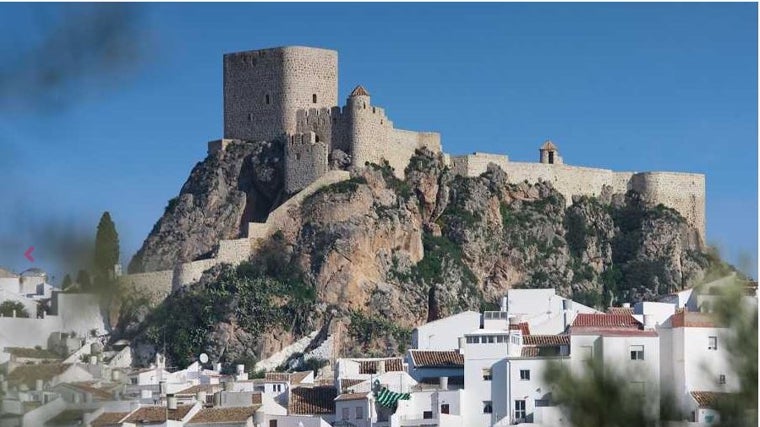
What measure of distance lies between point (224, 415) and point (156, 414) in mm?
2017

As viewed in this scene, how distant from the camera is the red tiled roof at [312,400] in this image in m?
48.0

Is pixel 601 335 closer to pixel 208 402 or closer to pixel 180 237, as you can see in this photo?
pixel 208 402

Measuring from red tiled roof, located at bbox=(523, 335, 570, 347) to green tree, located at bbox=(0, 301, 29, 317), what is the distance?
1349cm

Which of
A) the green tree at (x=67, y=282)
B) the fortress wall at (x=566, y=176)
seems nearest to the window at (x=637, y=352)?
the green tree at (x=67, y=282)

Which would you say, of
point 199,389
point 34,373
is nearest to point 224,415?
point 199,389

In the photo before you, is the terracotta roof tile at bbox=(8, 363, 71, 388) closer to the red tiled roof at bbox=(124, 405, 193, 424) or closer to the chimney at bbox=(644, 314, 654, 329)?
the red tiled roof at bbox=(124, 405, 193, 424)

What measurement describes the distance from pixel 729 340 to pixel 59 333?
5.83m

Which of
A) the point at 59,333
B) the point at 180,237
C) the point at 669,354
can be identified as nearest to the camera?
the point at 59,333

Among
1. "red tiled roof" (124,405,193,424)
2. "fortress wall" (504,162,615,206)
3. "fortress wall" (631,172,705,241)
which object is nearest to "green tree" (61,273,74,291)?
"red tiled roof" (124,405,193,424)

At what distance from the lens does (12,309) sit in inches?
1193

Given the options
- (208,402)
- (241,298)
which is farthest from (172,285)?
(208,402)

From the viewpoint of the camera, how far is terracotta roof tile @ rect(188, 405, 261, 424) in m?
43.3

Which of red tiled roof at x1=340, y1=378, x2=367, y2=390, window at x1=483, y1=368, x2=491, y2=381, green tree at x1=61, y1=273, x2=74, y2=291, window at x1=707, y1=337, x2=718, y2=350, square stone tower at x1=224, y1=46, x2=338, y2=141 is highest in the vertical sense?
square stone tower at x1=224, y1=46, x2=338, y2=141

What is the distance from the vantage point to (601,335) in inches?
1645
